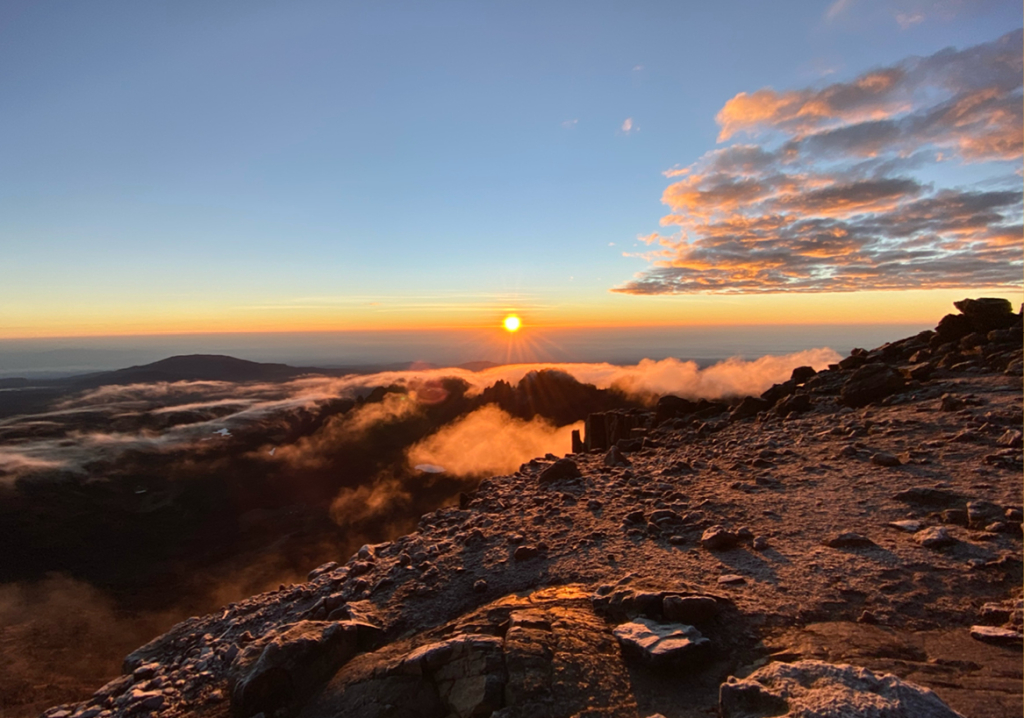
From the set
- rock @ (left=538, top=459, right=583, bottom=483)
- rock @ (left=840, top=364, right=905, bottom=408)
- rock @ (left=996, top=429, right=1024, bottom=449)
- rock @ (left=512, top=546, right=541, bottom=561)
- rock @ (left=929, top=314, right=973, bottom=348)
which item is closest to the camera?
rock @ (left=512, top=546, right=541, bottom=561)

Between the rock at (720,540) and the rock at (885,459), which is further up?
the rock at (885,459)

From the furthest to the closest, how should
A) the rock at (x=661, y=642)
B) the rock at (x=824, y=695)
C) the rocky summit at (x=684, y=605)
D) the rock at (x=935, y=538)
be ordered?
the rock at (x=935, y=538), the rock at (x=661, y=642), the rocky summit at (x=684, y=605), the rock at (x=824, y=695)

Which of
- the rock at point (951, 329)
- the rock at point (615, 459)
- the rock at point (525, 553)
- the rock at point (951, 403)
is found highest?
the rock at point (951, 329)

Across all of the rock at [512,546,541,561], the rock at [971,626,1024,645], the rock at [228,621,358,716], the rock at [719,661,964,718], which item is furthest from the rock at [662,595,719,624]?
the rock at [228,621,358,716]

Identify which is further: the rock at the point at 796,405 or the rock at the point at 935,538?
the rock at the point at 796,405

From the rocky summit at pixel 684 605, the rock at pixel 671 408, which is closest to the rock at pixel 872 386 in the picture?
the rocky summit at pixel 684 605

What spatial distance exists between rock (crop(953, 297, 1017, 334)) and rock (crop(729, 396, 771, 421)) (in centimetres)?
785

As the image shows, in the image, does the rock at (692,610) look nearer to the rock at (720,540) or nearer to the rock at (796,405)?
the rock at (720,540)

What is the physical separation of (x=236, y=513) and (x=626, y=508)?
5409 cm

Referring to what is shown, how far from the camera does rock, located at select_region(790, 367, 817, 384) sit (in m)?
19.3

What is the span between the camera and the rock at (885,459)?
32.7 ft

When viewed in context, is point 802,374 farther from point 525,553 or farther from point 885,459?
point 525,553

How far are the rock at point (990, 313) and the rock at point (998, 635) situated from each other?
17.0 m

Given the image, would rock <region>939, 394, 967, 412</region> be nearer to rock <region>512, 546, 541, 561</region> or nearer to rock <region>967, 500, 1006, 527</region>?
rock <region>967, 500, 1006, 527</region>
